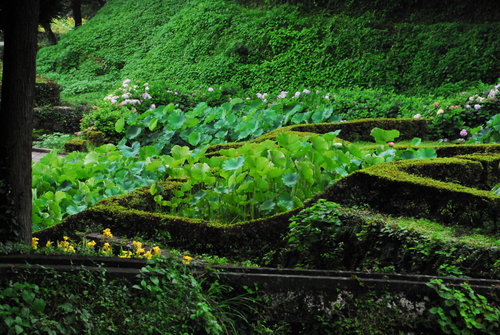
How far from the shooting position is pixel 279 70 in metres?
15.2

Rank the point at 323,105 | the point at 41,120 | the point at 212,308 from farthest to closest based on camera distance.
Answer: the point at 41,120 < the point at 323,105 < the point at 212,308

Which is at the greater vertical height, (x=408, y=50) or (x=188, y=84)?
(x=408, y=50)

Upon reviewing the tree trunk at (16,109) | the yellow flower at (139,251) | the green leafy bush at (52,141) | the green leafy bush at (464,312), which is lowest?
the green leafy bush at (52,141)

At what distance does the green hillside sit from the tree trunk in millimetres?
10268

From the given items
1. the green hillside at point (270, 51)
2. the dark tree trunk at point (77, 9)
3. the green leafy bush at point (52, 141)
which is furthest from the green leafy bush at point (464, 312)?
the dark tree trunk at point (77, 9)

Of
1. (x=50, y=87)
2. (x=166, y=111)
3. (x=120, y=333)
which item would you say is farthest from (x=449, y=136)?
(x=50, y=87)

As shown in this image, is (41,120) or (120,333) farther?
(41,120)

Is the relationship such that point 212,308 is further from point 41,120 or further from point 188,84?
point 188,84

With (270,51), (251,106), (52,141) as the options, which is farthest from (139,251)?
(270,51)

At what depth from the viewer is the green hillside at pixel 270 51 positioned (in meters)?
13.2

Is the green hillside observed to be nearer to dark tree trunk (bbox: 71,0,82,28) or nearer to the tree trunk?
dark tree trunk (bbox: 71,0,82,28)

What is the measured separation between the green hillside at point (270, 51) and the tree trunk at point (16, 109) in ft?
33.7

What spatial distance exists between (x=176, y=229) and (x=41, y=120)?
383 inches

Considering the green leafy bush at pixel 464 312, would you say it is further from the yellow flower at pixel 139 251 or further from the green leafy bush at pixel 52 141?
the green leafy bush at pixel 52 141
